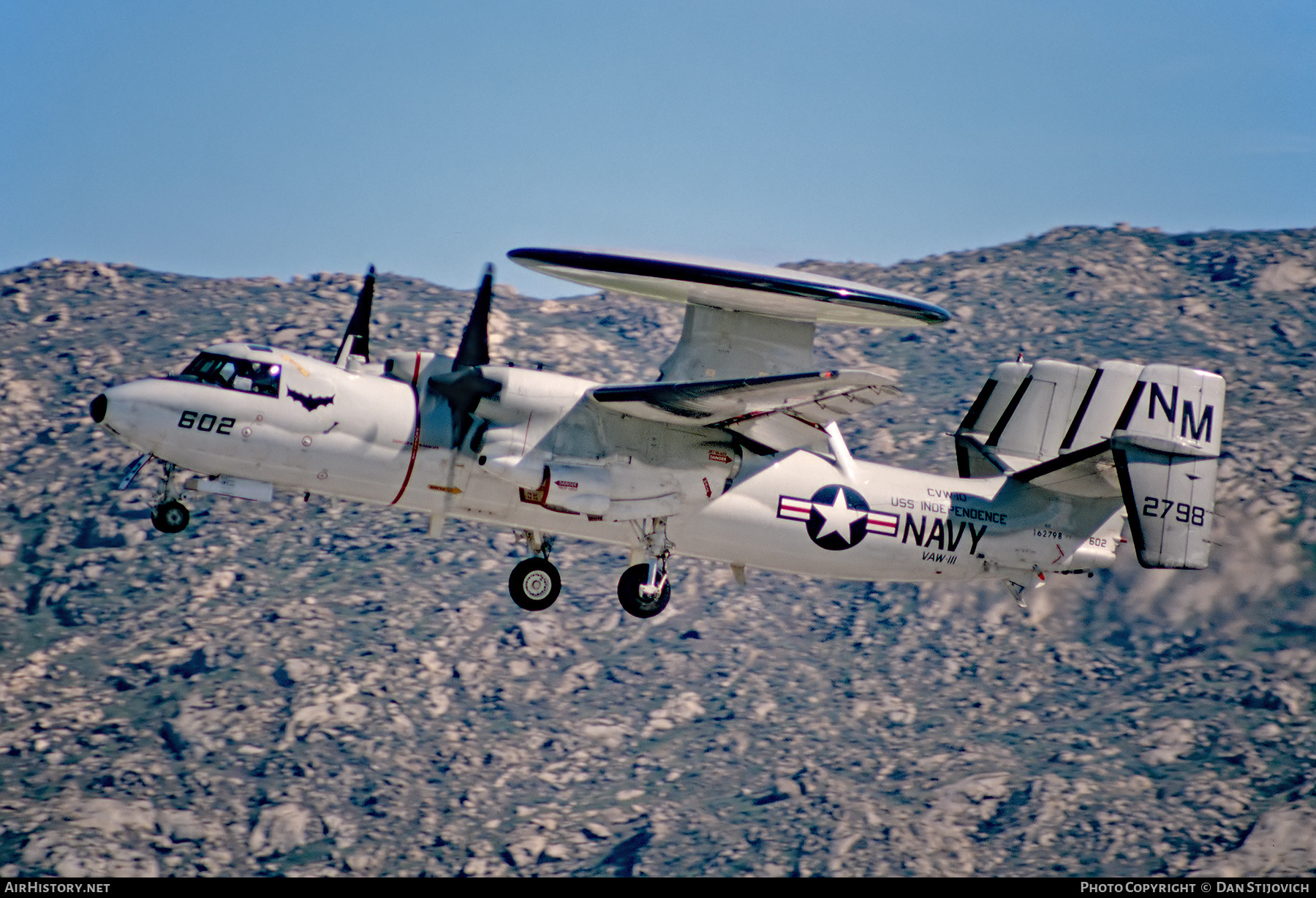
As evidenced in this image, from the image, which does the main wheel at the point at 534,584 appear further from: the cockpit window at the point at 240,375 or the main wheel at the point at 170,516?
the main wheel at the point at 170,516

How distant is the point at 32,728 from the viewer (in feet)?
611

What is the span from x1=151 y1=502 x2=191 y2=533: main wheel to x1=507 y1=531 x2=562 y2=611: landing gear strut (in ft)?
21.2

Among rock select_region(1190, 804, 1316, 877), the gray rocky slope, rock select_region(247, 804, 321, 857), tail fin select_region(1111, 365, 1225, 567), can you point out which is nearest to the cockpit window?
tail fin select_region(1111, 365, 1225, 567)

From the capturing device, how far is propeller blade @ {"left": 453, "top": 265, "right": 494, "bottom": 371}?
2595 cm

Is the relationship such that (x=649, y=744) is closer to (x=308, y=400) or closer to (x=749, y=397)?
(x=308, y=400)

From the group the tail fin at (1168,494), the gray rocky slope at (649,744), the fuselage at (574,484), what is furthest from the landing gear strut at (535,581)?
the gray rocky slope at (649,744)

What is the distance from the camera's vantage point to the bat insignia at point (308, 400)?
25.5 meters

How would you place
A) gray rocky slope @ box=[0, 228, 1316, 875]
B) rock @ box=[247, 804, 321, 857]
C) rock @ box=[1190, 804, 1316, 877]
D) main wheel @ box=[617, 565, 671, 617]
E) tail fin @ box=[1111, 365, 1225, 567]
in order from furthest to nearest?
1. rock @ box=[247, 804, 321, 857]
2. gray rocky slope @ box=[0, 228, 1316, 875]
3. rock @ box=[1190, 804, 1316, 877]
4. tail fin @ box=[1111, 365, 1225, 567]
5. main wheel @ box=[617, 565, 671, 617]

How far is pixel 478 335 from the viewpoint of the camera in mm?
26172

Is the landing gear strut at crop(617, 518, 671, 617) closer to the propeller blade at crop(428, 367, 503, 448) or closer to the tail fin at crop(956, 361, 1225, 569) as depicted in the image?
the propeller blade at crop(428, 367, 503, 448)

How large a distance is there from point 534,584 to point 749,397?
6387mm

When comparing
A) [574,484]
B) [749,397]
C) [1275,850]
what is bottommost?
[1275,850]

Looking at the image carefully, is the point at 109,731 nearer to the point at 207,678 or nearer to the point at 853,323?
the point at 207,678

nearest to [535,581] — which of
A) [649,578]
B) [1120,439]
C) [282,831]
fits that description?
[649,578]
